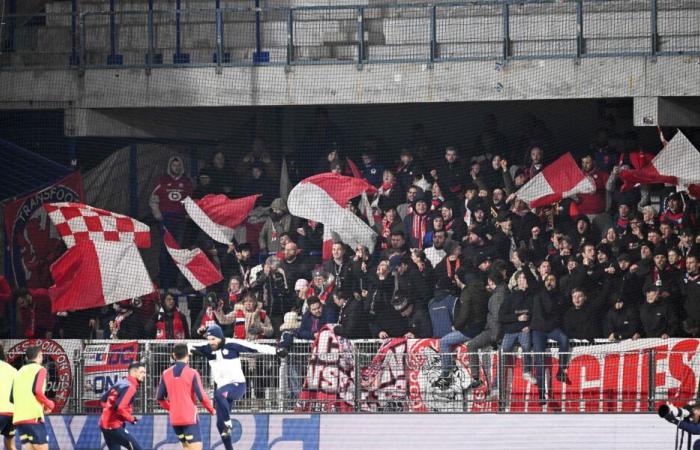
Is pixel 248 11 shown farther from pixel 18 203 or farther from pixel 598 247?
pixel 598 247

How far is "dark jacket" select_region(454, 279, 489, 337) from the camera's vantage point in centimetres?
1855

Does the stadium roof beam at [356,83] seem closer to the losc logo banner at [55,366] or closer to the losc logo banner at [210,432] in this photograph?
the losc logo banner at [55,366]

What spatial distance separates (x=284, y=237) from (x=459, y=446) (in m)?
5.46

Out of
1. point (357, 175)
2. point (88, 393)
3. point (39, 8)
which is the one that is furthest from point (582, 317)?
point (39, 8)

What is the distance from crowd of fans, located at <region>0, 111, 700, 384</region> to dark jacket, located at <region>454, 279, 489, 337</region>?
0.02 m

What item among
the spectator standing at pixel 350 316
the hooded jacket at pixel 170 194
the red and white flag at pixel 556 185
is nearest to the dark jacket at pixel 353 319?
the spectator standing at pixel 350 316

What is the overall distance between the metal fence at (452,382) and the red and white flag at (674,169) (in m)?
3.35

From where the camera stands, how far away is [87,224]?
69.1 feet

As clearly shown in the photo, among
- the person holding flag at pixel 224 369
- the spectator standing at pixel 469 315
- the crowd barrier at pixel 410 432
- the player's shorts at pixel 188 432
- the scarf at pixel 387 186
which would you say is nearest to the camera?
the player's shorts at pixel 188 432

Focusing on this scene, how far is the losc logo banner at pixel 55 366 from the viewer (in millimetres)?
17625

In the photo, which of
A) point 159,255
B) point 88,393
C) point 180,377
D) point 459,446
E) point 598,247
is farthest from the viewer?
point 159,255

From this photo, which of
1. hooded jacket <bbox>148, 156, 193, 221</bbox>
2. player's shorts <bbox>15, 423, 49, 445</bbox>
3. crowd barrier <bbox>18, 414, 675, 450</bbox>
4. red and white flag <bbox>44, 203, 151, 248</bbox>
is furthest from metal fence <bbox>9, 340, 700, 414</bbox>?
hooded jacket <bbox>148, 156, 193, 221</bbox>

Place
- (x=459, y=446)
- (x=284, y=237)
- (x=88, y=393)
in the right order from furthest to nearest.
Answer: (x=284, y=237) → (x=88, y=393) → (x=459, y=446)

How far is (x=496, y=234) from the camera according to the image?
19.4 m
